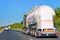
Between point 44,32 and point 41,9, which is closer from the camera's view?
point 44,32

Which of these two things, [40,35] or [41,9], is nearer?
[40,35]

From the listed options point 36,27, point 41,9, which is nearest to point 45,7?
point 41,9

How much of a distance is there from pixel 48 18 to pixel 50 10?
1335mm

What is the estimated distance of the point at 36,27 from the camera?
33.5 m

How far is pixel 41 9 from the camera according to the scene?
34062 millimetres

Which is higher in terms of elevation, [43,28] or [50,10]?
[50,10]

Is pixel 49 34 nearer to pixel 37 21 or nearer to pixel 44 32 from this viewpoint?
pixel 44 32

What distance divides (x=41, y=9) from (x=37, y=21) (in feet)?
5.59

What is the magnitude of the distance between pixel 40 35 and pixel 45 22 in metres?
2.06

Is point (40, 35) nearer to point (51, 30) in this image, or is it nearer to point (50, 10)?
point (51, 30)

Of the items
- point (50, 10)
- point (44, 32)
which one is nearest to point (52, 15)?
point (50, 10)

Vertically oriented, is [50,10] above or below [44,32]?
above

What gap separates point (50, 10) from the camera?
111ft

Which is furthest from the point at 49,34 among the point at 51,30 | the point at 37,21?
the point at 37,21
